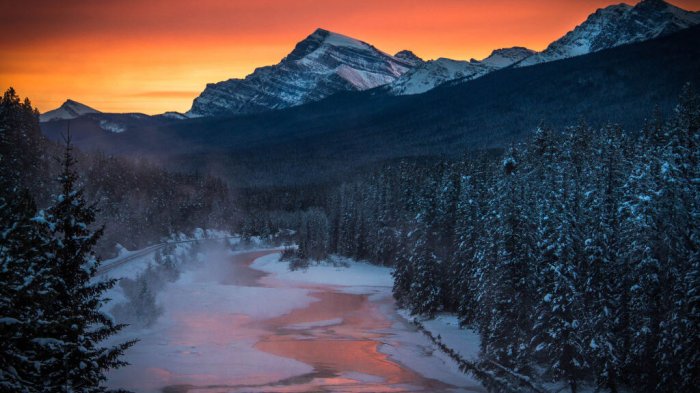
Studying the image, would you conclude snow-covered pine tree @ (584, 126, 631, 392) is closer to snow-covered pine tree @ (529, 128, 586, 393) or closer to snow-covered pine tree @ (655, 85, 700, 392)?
snow-covered pine tree @ (529, 128, 586, 393)

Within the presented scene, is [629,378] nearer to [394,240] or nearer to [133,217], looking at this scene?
[394,240]

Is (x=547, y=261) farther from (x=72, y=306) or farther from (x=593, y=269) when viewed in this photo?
(x=72, y=306)

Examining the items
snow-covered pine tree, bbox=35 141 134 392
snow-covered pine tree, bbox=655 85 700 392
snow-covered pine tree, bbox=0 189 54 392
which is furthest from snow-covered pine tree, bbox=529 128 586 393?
snow-covered pine tree, bbox=0 189 54 392

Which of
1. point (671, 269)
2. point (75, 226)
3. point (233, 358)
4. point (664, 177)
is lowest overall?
point (233, 358)

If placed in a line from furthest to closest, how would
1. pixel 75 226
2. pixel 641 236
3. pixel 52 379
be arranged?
pixel 641 236, pixel 75 226, pixel 52 379

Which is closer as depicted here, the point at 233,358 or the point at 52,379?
the point at 52,379

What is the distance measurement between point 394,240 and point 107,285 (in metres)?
70.7

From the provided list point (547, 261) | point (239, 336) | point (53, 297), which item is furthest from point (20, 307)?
point (239, 336)

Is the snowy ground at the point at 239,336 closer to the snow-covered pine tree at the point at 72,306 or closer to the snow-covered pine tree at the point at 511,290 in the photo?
the snow-covered pine tree at the point at 511,290

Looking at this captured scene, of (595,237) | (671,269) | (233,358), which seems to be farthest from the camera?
(233,358)

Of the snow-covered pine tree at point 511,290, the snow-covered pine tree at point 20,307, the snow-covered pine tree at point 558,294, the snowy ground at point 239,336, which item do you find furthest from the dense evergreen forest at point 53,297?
the snow-covered pine tree at point 511,290

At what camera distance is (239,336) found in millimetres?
45156

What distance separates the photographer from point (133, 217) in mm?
102188

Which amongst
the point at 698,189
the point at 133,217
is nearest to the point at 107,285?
the point at 698,189
